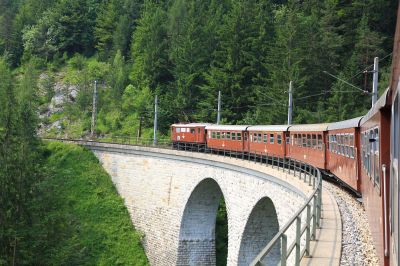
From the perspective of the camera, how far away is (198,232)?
111ft

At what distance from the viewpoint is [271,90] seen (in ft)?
156

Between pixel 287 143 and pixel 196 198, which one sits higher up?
pixel 287 143

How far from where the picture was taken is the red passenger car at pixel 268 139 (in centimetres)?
2605

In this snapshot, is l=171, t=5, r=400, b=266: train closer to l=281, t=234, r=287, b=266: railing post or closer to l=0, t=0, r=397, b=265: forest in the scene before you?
l=281, t=234, r=287, b=266: railing post

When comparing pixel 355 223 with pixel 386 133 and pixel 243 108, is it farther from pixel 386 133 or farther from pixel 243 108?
pixel 243 108

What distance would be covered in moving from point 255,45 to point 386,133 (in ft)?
160

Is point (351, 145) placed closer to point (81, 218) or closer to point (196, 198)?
point (196, 198)

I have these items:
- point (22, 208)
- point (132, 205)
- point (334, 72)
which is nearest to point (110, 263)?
point (132, 205)

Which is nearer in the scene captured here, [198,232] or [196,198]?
[196,198]

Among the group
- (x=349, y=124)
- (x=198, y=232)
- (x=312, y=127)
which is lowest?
(x=198, y=232)

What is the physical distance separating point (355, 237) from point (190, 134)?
97.4 ft

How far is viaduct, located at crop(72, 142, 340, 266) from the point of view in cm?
2248

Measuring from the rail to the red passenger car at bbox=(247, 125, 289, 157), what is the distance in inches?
11.9

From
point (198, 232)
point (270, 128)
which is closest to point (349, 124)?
point (270, 128)
